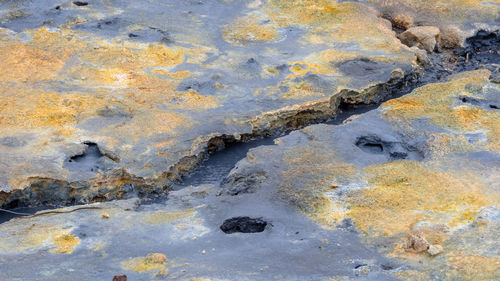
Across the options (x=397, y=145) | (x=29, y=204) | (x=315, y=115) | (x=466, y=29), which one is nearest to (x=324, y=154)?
(x=397, y=145)

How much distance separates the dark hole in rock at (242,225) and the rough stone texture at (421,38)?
238 inches

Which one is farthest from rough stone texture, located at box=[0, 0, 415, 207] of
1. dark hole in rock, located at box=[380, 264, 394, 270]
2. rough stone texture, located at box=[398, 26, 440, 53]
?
dark hole in rock, located at box=[380, 264, 394, 270]

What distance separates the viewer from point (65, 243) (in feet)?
19.8

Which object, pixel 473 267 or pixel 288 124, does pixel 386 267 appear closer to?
pixel 473 267

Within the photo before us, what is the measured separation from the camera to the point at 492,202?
6348 millimetres

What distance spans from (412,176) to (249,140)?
2494 mm

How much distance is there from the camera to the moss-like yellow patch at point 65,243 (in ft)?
19.4

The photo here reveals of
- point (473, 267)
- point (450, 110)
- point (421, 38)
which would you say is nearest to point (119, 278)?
point (473, 267)

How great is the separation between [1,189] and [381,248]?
152 inches

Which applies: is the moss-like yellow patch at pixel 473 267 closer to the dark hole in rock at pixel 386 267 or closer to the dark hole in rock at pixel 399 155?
the dark hole in rock at pixel 386 267

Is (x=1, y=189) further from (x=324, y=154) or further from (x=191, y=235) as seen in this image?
(x=324, y=154)

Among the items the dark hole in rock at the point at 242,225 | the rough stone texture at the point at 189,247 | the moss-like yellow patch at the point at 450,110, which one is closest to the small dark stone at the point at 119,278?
the rough stone texture at the point at 189,247

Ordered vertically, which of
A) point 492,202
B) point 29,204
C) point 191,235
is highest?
point 492,202

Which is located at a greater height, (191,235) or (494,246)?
(494,246)
